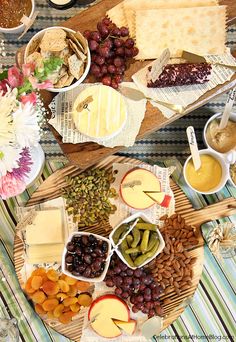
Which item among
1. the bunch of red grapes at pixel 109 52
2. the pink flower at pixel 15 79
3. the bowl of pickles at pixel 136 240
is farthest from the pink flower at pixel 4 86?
the bowl of pickles at pixel 136 240

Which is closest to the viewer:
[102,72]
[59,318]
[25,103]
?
[25,103]

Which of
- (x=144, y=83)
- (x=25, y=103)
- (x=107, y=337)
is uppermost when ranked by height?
(x=25, y=103)

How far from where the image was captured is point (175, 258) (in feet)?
4.87

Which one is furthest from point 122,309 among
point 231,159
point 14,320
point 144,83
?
point 144,83

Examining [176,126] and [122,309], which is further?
[176,126]

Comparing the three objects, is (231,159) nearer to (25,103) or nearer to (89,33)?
(89,33)

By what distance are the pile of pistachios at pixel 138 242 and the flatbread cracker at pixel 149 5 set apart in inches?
19.3

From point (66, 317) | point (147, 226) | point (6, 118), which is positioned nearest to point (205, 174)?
point (147, 226)

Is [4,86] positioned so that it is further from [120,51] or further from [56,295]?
[56,295]

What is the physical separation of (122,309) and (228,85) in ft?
2.08

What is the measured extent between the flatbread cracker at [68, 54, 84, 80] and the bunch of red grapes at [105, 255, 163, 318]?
490 millimetres

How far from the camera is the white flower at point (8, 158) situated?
3.61 ft

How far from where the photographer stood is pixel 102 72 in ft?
4.48

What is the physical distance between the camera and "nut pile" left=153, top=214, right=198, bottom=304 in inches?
58.0
